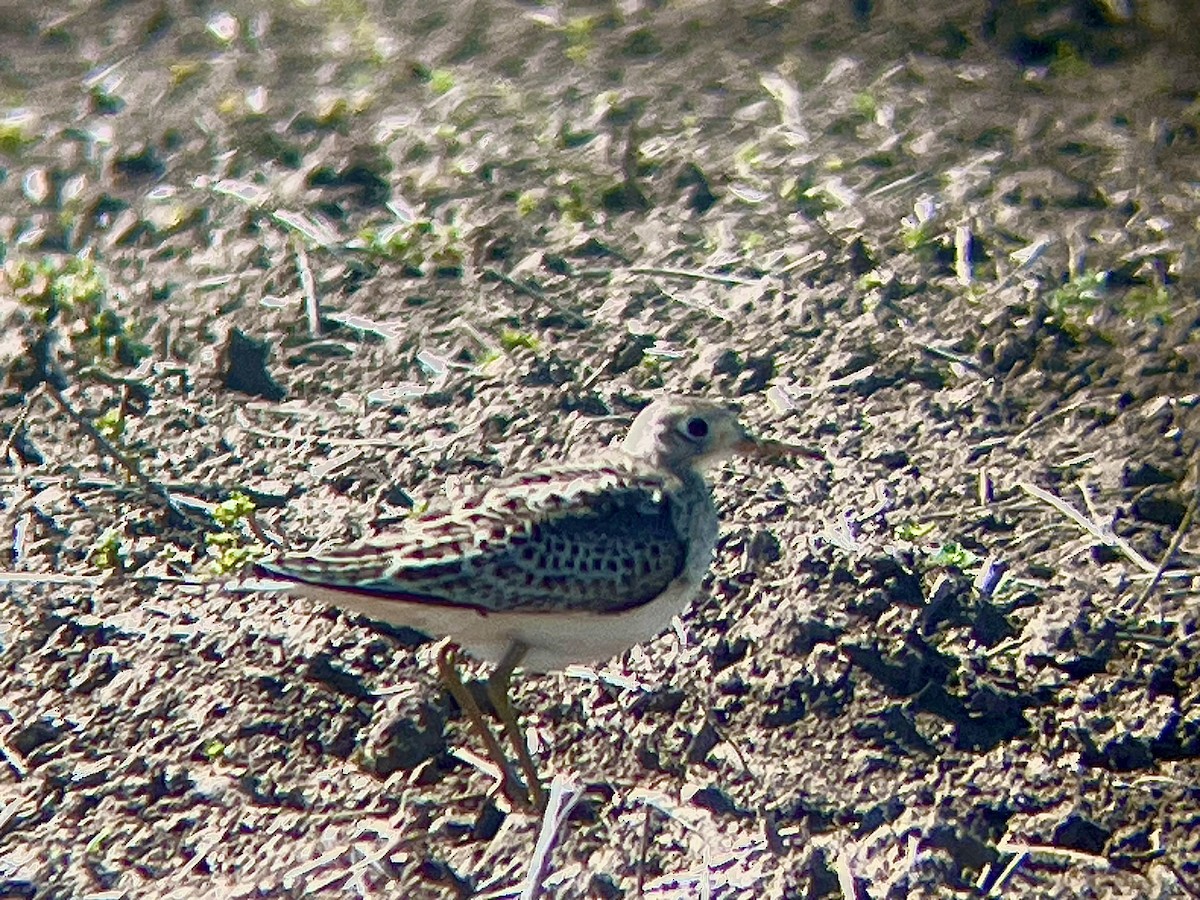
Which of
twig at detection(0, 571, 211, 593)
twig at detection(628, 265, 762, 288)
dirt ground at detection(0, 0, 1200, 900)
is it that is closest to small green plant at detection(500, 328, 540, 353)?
dirt ground at detection(0, 0, 1200, 900)

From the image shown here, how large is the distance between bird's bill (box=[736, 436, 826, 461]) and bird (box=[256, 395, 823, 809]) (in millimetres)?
466

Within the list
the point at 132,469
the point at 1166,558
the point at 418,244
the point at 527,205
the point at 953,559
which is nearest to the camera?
the point at 1166,558

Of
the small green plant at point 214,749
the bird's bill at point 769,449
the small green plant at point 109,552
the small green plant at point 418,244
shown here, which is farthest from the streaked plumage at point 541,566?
the small green plant at point 418,244

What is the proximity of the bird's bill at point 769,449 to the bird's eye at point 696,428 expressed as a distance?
0.18 m

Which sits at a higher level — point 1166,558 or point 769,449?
point 769,449

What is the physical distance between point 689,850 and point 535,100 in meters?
5.64

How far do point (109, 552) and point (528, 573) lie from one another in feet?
6.50

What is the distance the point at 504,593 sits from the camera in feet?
19.5

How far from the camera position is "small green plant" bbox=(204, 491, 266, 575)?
22.6 ft

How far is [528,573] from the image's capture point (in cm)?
599

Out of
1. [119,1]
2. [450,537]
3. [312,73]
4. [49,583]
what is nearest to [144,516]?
[49,583]

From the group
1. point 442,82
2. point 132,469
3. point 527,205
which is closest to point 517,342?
point 527,205

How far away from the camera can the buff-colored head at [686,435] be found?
6715mm

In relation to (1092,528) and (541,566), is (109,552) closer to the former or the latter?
(541,566)
